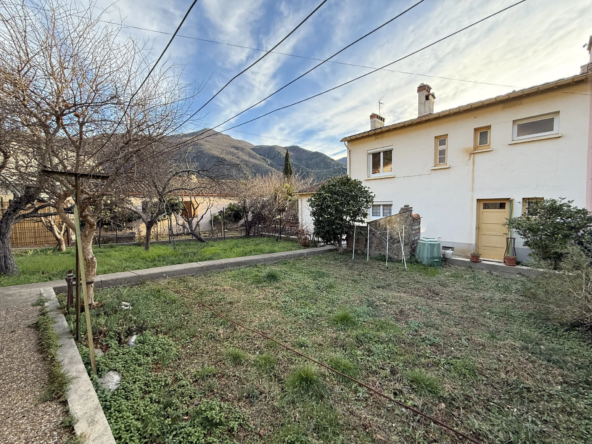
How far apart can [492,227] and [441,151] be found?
10.4ft

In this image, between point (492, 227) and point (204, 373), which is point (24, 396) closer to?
point (204, 373)

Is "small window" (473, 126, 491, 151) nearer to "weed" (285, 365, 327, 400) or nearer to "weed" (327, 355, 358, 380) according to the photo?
"weed" (327, 355, 358, 380)

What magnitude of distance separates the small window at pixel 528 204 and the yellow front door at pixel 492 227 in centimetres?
38

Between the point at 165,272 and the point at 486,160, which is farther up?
the point at 486,160

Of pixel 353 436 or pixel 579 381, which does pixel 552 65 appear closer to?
pixel 579 381

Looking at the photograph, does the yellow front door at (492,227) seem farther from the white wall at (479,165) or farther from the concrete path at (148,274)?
the concrete path at (148,274)

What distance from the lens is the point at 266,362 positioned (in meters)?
2.95

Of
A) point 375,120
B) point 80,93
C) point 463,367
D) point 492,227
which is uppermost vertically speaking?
point 375,120

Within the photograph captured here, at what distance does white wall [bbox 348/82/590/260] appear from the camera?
700 centimetres

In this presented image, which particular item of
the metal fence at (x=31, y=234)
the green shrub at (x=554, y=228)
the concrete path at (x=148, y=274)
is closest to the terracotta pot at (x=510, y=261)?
the green shrub at (x=554, y=228)

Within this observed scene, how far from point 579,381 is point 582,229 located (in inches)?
212

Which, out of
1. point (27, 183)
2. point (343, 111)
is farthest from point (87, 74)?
point (343, 111)

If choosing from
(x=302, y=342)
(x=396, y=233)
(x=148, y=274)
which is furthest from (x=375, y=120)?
(x=302, y=342)

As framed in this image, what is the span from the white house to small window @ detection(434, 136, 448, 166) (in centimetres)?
3
